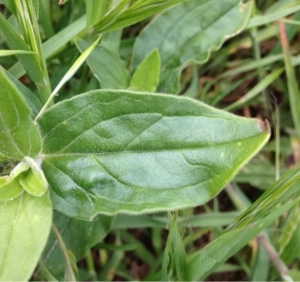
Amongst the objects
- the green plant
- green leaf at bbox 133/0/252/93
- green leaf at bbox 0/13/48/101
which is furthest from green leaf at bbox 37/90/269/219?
green leaf at bbox 133/0/252/93

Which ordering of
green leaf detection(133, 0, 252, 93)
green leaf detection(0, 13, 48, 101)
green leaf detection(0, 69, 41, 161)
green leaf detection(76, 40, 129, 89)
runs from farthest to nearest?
green leaf detection(133, 0, 252, 93), green leaf detection(76, 40, 129, 89), green leaf detection(0, 13, 48, 101), green leaf detection(0, 69, 41, 161)

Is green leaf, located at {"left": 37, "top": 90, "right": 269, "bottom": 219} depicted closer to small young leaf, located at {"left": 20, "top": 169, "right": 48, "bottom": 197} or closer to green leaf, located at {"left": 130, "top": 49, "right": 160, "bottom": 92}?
small young leaf, located at {"left": 20, "top": 169, "right": 48, "bottom": 197}

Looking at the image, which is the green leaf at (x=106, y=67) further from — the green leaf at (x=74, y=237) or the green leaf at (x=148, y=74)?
the green leaf at (x=74, y=237)

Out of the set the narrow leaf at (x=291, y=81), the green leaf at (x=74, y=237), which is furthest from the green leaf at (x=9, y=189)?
the narrow leaf at (x=291, y=81)

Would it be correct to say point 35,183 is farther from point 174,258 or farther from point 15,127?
point 174,258

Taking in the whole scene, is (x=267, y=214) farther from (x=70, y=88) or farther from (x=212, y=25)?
(x=70, y=88)

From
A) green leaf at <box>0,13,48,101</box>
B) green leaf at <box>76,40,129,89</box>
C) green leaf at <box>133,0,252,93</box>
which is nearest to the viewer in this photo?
green leaf at <box>0,13,48,101</box>

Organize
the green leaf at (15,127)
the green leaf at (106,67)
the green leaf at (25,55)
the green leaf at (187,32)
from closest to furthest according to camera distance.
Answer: the green leaf at (15,127), the green leaf at (25,55), the green leaf at (106,67), the green leaf at (187,32)

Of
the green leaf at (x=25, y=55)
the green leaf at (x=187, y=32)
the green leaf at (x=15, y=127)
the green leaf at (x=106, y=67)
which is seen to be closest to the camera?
the green leaf at (x=15, y=127)
